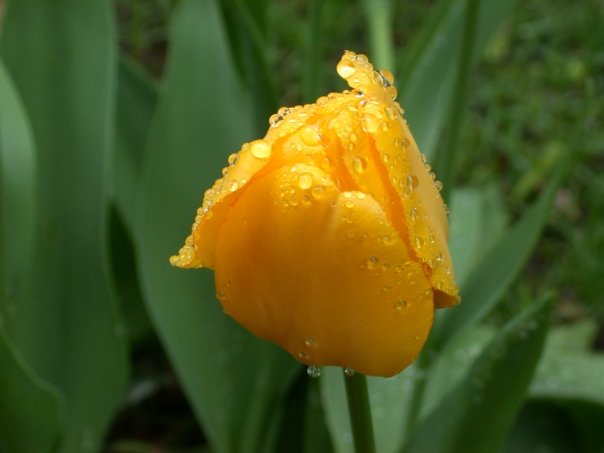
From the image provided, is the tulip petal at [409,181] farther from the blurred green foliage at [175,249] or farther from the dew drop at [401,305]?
the blurred green foliage at [175,249]

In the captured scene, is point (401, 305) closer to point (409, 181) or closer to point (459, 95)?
point (409, 181)

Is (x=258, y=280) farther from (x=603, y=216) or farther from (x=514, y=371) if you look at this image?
(x=603, y=216)

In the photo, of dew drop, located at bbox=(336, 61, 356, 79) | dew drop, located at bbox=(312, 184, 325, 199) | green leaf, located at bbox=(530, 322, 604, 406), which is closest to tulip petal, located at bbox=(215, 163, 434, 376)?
dew drop, located at bbox=(312, 184, 325, 199)

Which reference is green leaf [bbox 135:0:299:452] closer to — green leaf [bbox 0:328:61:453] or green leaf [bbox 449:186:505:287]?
green leaf [bbox 0:328:61:453]

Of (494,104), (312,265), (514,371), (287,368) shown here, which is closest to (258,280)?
(312,265)

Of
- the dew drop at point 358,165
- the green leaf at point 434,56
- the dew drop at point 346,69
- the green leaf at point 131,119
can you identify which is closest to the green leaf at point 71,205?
the green leaf at point 131,119

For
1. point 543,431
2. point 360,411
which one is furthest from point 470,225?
point 360,411
